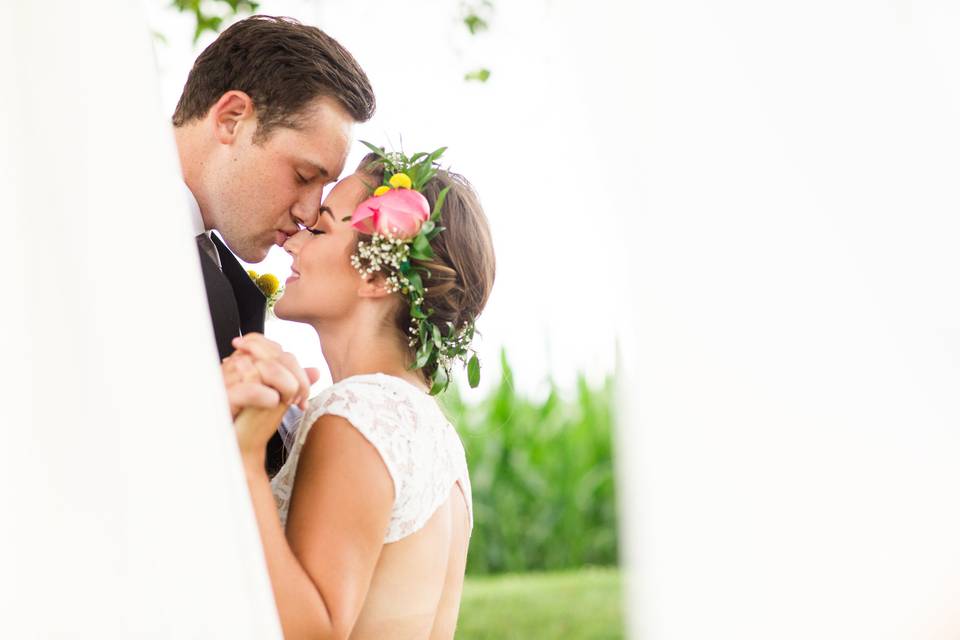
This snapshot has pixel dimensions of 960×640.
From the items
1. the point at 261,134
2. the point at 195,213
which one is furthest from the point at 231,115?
the point at 195,213

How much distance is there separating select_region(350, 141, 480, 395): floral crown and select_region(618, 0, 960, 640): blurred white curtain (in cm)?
52

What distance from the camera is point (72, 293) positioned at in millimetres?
1227

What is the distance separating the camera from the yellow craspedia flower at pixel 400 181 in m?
1.71

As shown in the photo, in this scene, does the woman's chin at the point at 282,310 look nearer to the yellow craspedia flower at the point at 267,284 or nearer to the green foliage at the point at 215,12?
the yellow craspedia flower at the point at 267,284

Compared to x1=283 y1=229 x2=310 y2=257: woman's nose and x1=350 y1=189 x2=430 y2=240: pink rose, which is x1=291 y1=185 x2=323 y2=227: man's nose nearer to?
x1=283 y1=229 x2=310 y2=257: woman's nose

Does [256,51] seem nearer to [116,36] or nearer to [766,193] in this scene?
[116,36]

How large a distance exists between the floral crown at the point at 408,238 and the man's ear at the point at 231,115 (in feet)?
0.97

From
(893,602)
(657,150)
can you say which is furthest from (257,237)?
(893,602)

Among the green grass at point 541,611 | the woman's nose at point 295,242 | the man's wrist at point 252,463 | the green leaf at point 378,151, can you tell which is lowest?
the green grass at point 541,611

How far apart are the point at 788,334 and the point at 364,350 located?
0.74m

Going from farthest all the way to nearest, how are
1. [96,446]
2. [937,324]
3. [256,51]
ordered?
[256,51] < [937,324] < [96,446]

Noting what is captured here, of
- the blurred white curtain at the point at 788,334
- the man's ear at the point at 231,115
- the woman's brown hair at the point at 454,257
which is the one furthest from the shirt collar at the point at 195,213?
the blurred white curtain at the point at 788,334

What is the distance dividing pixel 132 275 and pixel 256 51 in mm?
844

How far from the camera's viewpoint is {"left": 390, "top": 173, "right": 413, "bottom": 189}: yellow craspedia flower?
1.71m
